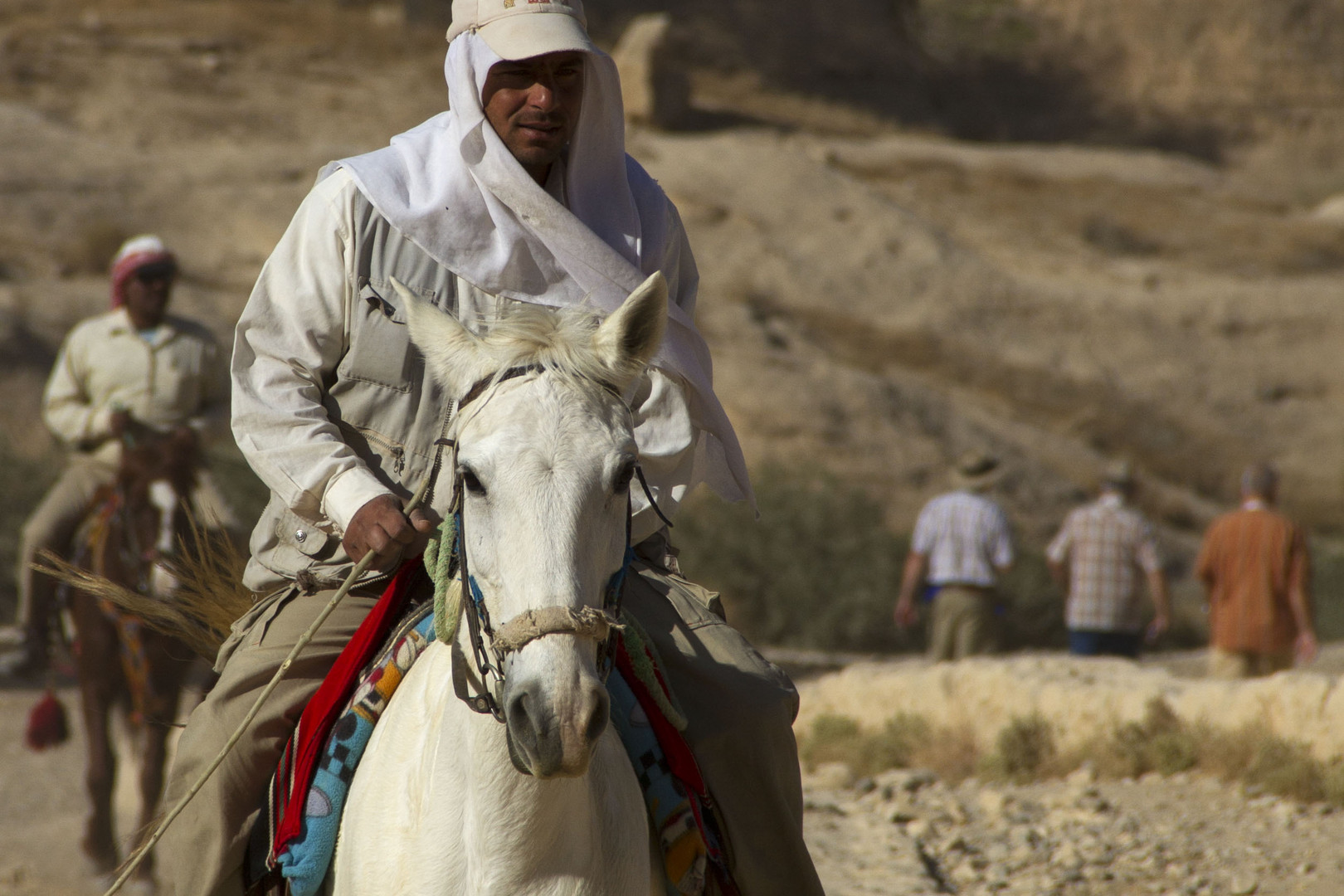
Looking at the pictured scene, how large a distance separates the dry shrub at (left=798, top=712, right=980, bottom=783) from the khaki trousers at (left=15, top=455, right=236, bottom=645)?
3.73m

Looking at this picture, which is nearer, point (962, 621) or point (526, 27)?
point (526, 27)

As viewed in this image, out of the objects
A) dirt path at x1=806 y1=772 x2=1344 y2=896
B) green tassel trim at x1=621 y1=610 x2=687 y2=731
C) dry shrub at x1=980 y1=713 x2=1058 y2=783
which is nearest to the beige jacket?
green tassel trim at x1=621 y1=610 x2=687 y2=731

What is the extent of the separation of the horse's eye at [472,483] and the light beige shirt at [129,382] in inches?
222

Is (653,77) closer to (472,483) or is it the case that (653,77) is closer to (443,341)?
(443,341)

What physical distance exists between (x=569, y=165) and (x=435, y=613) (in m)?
1.25

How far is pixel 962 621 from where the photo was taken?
424 inches

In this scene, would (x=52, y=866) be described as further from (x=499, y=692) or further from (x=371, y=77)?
(x=371, y=77)

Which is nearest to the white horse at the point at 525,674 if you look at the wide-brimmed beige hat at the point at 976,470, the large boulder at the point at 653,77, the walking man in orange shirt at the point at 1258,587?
the walking man in orange shirt at the point at 1258,587

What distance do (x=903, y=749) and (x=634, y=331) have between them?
633 cm

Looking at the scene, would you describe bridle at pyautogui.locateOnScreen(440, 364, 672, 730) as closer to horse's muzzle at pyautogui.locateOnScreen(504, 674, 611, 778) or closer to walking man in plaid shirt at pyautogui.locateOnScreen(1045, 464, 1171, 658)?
horse's muzzle at pyautogui.locateOnScreen(504, 674, 611, 778)

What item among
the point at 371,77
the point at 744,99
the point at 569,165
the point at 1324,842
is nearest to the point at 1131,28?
the point at 744,99

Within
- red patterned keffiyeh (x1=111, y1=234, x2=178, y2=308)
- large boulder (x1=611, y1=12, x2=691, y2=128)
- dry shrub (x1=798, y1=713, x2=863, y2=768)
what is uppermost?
large boulder (x1=611, y1=12, x2=691, y2=128)

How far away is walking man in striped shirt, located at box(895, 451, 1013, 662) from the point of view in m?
10.4

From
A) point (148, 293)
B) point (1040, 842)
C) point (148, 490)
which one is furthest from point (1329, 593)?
point (148, 293)
